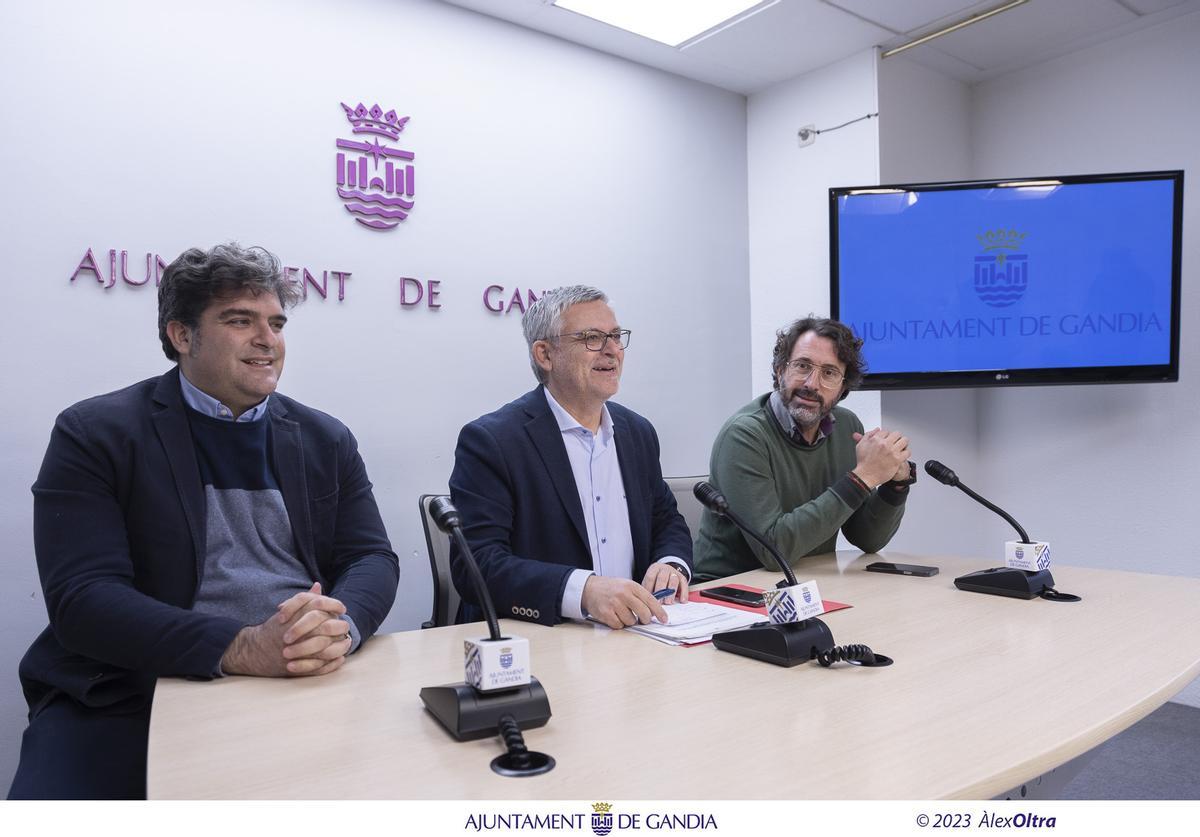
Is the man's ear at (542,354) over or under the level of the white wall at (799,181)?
under

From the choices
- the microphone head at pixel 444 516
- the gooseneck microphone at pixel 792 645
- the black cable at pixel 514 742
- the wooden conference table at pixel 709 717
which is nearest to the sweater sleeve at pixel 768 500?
the wooden conference table at pixel 709 717

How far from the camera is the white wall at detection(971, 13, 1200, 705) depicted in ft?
10.8

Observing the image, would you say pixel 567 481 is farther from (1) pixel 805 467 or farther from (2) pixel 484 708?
(2) pixel 484 708

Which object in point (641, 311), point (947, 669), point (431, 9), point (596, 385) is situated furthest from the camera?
point (641, 311)

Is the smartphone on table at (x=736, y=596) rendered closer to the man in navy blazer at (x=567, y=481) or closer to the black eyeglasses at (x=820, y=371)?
the man in navy blazer at (x=567, y=481)

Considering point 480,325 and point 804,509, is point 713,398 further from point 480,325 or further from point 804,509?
point 804,509

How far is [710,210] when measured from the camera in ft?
12.9

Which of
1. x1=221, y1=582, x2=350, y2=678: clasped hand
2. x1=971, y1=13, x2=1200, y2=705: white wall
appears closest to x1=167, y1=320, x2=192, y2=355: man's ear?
x1=221, y1=582, x2=350, y2=678: clasped hand

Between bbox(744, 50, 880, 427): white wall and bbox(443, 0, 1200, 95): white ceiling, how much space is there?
5.2 inches

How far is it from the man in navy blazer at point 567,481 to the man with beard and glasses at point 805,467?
0.78 ft

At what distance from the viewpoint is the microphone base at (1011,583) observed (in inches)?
69.0

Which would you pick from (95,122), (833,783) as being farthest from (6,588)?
(833,783)

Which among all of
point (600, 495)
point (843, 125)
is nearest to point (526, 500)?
point (600, 495)

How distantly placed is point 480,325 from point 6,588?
173 cm
